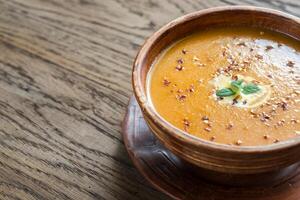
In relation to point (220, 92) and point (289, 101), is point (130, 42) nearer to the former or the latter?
point (220, 92)

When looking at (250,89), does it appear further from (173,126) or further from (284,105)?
(173,126)

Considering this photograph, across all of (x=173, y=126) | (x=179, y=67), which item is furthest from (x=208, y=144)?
(x=179, y=67)

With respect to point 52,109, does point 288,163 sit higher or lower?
higher

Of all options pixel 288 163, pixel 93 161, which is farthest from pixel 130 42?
pixel 288 163

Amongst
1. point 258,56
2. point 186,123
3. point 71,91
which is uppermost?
point 258,56

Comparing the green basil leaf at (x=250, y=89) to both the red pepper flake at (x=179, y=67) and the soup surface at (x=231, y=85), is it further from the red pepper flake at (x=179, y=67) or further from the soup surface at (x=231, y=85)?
the red pepper flake at (x=179, y=67)

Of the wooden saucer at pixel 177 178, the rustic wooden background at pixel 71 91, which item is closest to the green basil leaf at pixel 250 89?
the wooden saucer at pixel 177 178
